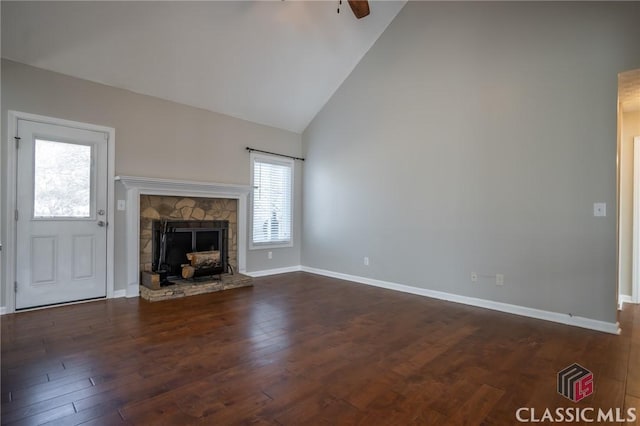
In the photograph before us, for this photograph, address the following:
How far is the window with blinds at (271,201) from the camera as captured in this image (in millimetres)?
5805

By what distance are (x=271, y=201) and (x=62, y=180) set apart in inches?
120

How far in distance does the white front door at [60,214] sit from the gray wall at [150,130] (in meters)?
0.17

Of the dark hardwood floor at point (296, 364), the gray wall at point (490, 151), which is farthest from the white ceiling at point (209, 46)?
the dark hardwood floor at point (296, 364)

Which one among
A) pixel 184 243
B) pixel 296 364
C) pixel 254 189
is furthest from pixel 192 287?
pixel 296 364

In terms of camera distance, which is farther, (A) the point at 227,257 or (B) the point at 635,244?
(A) the point at 227,257

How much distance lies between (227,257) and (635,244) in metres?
5.56

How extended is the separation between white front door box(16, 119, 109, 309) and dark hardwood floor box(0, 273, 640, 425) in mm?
328

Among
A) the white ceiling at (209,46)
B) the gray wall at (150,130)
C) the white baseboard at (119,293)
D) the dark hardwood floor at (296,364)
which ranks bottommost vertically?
the dark hardwood floor at (296,364)

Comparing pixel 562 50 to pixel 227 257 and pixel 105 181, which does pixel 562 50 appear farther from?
pixel 105 181

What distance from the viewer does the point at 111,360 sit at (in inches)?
96.7

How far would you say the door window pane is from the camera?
3756 millimetres

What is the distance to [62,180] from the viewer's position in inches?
154

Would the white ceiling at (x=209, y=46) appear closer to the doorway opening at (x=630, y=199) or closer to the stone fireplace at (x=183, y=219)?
the stone fireplace at (x=183, y=219)

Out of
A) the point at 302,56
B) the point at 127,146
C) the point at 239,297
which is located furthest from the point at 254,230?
the point at 302,56
